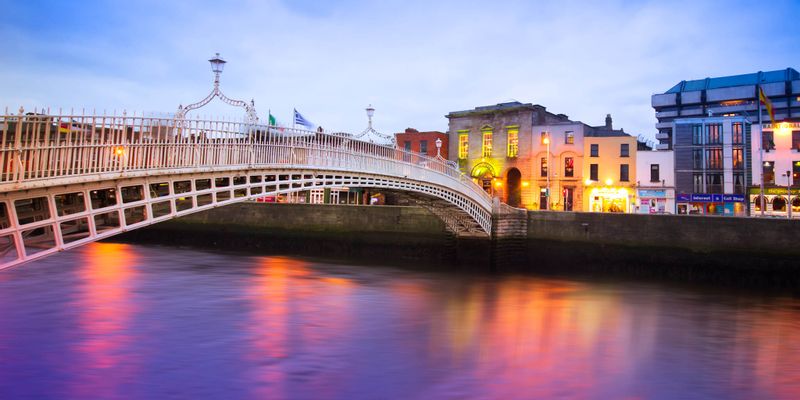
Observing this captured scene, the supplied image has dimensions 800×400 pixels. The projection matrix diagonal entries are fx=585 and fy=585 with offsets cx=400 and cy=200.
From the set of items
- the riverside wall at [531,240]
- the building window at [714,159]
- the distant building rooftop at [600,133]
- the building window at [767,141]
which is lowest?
the riverside wall at [531,240]

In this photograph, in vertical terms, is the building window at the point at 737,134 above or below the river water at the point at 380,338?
above

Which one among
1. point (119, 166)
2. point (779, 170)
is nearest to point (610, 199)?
point (779, 170)

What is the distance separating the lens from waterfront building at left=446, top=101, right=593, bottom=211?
123 ft

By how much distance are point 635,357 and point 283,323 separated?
25.0 ft

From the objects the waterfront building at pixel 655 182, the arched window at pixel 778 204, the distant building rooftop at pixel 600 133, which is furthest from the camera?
the distant building rooftop at pixel 600 133

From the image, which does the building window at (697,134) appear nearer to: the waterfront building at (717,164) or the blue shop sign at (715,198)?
the waterfront building at (717,164)

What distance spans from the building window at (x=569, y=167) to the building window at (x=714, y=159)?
791 centimetres

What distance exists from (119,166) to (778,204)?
35734mm

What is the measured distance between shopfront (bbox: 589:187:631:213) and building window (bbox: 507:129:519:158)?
18.5 ft

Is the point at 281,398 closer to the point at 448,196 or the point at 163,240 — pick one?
the point at 448,196

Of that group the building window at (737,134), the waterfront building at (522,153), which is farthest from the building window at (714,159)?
the waterfront building at (522,153)

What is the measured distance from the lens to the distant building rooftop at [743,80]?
5906cm

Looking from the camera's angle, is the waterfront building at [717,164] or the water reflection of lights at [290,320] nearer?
the water reflection of lights at [290,320]

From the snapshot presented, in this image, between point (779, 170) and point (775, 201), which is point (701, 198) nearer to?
point (775, 201)
